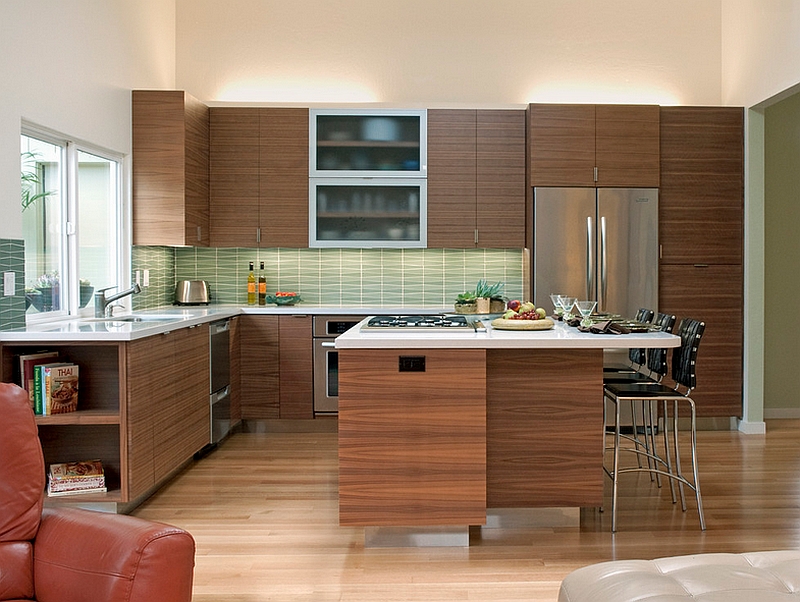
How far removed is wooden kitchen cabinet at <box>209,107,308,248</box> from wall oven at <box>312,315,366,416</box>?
694 millimetres

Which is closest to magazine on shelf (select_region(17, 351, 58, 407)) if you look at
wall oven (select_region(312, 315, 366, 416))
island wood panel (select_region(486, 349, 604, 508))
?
island wood panel (select_region(486, 349, 604, 508))

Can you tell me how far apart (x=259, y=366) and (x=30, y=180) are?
89.9 inches

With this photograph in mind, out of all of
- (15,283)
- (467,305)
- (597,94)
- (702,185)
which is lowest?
(467,305)

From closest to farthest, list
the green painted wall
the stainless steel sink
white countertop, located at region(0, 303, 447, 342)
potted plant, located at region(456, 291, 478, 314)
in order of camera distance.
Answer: white countertop, located at region(0, 303, 447, 342) → the stainless steel sink → potted plant, located at region(456, 291, 478, 314) → the green painted wall

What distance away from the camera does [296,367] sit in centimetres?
587

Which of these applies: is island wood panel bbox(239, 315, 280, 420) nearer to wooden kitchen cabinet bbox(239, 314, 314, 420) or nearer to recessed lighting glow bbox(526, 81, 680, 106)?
wooden kitchen cabinet bbox(239, 314, 314, 420)

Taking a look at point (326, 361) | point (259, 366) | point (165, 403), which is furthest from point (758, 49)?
point (165, 403)

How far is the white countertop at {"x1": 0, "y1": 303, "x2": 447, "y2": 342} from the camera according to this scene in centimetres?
352

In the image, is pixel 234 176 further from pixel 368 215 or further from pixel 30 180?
pixel 30 180

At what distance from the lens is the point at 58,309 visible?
4480 mm

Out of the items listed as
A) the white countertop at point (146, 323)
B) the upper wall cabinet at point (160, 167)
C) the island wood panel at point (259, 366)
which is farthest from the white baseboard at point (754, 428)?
the upper wall cabinet at point (160, 167)

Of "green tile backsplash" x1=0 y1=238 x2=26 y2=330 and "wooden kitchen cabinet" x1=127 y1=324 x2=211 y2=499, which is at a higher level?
"green tile backsplash" x1=0 y1=238 x2=26 y2=330

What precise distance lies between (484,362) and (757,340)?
133 inches

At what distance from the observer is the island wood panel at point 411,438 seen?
3379 millimetres
